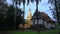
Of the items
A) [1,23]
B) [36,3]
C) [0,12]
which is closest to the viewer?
[36,3]

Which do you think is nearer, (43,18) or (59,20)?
(59,20)

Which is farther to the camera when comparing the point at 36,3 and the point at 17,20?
the point at 17,20

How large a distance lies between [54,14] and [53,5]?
2.11m

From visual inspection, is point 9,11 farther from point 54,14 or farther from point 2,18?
point 54,14

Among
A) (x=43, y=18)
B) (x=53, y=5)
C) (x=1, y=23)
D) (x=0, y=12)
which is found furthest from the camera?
(x=43, y=18)

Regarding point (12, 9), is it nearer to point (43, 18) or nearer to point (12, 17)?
point (12, 17)

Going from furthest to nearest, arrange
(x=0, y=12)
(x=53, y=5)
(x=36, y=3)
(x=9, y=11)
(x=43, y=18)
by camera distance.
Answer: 1. (x=43, y=18)
2. (x=9, y=11)
3. (x=0, y=12)
4. (x=36, y=3)
5. (x=53, y=5)

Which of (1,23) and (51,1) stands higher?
(51,1)

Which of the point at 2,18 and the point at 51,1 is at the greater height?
the point at 51,1

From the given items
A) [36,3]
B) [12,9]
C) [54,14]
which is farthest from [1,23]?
[54,14]

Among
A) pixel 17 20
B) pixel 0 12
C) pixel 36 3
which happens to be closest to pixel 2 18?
pixel 0 12

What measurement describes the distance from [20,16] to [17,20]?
245 centimetres

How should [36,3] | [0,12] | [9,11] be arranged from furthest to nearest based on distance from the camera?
[9,11] → [0,12] → [36,3]

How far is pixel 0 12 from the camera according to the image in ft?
159
